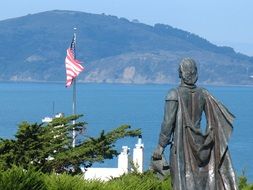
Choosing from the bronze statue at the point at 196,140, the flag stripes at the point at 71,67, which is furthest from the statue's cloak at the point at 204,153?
Answer: the flag stripes at the point at 71,67

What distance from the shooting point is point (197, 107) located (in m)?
11.0

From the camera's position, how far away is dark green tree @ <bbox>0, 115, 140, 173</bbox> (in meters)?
19.3

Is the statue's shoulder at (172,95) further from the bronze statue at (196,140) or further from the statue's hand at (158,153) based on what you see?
the statue's hand at (158,153)

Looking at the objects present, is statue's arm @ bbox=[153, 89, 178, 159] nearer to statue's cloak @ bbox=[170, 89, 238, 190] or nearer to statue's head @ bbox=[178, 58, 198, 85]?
statue's cloak @ bbox=[170, 89, 238, 190]

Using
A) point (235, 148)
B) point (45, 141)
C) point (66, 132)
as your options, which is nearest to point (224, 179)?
point (45, 141)

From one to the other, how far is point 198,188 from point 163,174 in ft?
1.48

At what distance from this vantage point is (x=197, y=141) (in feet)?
36.1

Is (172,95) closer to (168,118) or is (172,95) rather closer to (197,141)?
(168,118)

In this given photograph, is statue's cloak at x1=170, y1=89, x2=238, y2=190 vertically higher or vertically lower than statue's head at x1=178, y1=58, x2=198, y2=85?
lower

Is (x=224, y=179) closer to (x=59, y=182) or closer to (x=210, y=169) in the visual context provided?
(x=210, y=169)

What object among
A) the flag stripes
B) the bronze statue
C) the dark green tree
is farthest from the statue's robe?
the flag stripes

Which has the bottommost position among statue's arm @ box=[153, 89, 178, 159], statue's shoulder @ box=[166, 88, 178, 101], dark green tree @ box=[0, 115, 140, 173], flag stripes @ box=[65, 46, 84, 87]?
dark green tree @ box=[0, 115, 140, 173]

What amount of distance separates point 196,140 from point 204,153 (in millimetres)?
164

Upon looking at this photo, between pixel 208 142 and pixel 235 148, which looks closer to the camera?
pixel 208 142
